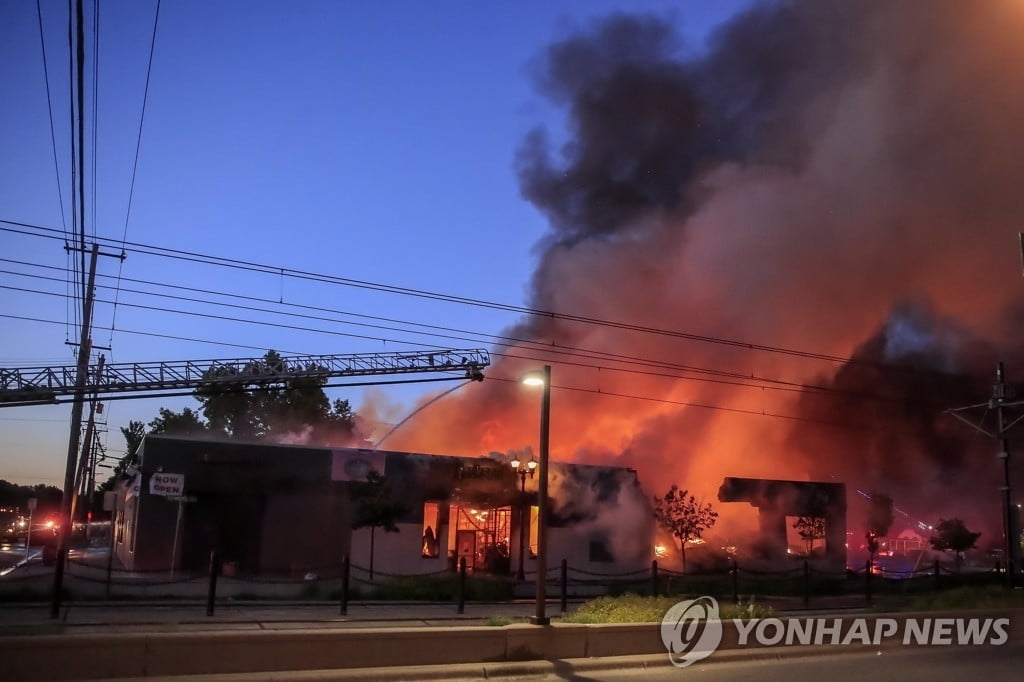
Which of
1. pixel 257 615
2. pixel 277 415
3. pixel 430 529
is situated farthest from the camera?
pixel 277 415

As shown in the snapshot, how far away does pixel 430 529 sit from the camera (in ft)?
97.8

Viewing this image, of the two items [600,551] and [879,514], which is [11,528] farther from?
[879,514]

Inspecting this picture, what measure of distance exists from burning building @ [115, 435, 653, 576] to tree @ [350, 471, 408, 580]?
11 centimetres

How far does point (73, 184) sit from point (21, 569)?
1671cm

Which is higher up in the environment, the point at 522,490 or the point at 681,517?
the point at 522,490

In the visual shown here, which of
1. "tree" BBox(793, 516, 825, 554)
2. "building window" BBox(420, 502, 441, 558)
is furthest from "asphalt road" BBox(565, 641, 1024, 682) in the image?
"tree" BBox(793, 516, 825, 554)

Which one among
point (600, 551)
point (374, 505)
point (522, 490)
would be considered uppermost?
point (522, 490)

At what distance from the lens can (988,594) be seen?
18641mm

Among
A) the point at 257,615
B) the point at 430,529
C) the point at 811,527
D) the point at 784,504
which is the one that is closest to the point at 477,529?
the point at 430,529

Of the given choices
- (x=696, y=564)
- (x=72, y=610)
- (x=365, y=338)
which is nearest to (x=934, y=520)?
(x=696, y=564)

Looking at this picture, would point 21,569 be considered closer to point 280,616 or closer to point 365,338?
point 365,338

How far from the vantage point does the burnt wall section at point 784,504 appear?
34.4 m

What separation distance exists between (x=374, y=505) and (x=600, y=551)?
32.9 ft

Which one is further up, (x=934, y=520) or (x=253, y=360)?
(x=253, y=360)
